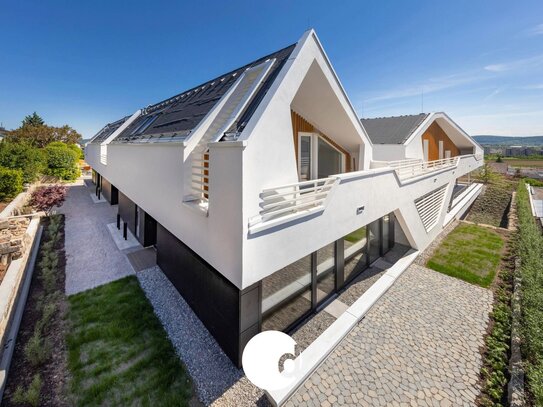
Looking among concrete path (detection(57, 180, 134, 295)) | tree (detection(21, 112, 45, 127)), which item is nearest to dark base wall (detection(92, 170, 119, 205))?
concrete path (detection(57, 180, 134, 295))

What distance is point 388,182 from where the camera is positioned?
30.3 feet

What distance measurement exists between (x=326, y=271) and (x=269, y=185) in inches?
178

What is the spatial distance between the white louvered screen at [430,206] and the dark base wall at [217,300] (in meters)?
11.0

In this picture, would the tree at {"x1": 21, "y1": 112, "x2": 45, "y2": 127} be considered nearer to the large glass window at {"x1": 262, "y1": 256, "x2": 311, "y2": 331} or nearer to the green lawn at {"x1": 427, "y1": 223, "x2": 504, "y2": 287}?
the large glass window at {"x1": 262, "y1": 256, "x2": 311, "y2": 331}

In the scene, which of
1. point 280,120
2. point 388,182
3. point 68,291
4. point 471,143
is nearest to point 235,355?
point 280,120

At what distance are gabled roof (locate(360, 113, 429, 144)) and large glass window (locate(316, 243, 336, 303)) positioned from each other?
34.8 feet

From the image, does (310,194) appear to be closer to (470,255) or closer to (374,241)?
(374,241)

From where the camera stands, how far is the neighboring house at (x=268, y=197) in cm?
479

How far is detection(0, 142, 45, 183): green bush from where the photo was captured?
23.1 m

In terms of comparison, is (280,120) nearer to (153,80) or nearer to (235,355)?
(235,355)


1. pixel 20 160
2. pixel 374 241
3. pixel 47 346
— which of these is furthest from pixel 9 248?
pixel 20 160

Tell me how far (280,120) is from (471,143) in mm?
29472

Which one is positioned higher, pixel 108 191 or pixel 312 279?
pixel 108 191

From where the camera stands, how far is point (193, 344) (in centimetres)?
→ 645
